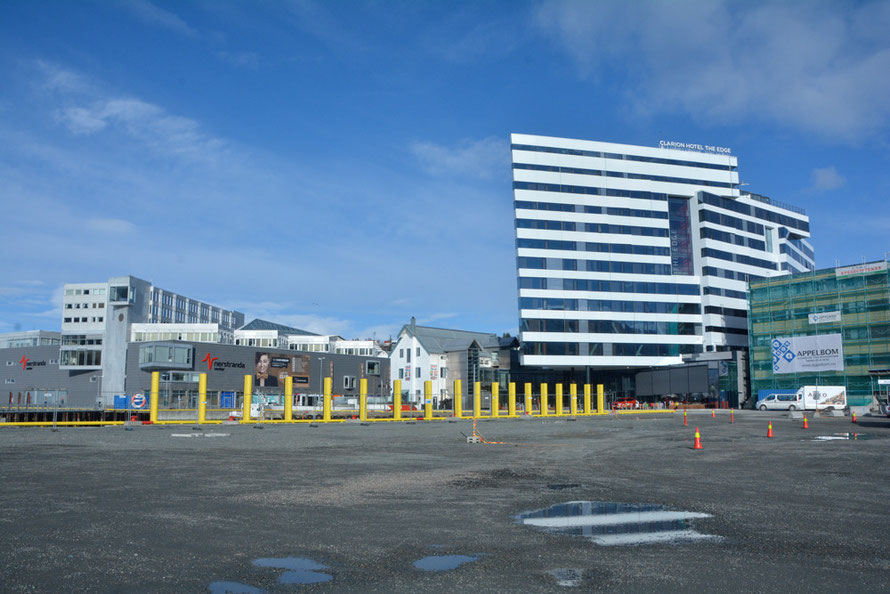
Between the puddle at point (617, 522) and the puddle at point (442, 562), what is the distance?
1.86m

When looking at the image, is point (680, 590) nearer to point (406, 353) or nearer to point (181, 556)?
point (181, 556)

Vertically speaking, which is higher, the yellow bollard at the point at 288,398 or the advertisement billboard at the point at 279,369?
the advertisement billboard at the point at 279,369

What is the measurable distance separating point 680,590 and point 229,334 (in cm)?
14557

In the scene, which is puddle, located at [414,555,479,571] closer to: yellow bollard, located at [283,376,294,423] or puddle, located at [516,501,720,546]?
puddle, located at [516,501,720,546]

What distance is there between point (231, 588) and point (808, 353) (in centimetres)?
8013

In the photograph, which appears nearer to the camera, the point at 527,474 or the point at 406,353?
the point at 527,474

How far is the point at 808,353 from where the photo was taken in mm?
74688

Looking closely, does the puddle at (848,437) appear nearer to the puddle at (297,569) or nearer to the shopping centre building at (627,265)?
the puddle at (297,569)

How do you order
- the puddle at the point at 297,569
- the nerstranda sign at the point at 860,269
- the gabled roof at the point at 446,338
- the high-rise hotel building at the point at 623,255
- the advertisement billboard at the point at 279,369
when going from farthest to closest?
the advertisement billboard at the point at 279,369, the gabled roof at the point at 446,338, the high-rise hotel building at the point at 623,255, the nerstranda sign at the point at 860,269, the puddle at the point at 297,569

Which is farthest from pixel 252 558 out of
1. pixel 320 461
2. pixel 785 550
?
pixel 320 461

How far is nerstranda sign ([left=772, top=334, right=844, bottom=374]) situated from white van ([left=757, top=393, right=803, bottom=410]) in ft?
18.6

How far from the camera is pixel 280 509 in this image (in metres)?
10.7

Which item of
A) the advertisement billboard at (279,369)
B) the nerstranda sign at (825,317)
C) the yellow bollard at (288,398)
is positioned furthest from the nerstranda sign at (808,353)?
the advertisement billboard at (279,369)

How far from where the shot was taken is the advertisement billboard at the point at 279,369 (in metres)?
97.4
